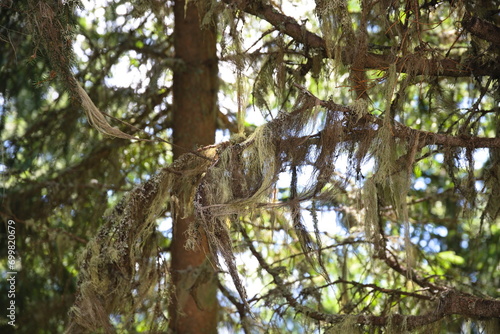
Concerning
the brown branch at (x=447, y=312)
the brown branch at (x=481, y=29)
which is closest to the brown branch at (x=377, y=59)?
the brown branch at (x=481, y=29)

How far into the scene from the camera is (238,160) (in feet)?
11.1

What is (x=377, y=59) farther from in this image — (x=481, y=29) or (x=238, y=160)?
(x=238, y=160)

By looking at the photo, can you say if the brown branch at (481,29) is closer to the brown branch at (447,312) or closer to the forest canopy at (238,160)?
the forest canopy at (238,160)

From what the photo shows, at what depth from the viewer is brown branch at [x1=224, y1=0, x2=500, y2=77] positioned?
365 centimetres

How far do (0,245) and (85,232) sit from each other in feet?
2.67

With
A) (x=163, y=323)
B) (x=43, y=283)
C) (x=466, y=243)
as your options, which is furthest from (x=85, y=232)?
(x=466, y=243)

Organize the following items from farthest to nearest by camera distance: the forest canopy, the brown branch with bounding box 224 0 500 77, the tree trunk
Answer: the tree trunk < the brown branch with bounding box 224 0 500 77 < the forest canopy

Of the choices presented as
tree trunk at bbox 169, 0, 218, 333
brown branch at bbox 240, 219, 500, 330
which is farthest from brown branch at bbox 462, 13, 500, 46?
tree trunk at bbox 169, 0, 218, 333

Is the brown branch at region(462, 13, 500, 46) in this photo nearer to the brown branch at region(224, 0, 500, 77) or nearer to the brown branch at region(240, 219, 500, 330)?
the brown branch at region(224, 0, 500, 77)

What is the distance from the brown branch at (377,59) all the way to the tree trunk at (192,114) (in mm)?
1270

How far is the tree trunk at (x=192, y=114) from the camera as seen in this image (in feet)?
16.8

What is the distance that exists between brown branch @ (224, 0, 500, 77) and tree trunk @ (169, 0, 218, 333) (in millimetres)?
1270

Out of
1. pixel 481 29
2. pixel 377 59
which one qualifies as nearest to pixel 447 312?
pixel 377 59

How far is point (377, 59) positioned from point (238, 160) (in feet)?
3.34
